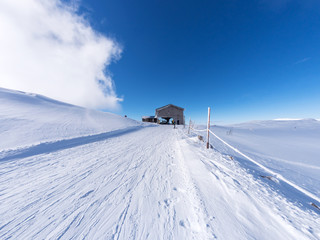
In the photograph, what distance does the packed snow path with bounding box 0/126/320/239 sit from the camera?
4.83ft

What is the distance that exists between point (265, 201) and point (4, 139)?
9.84 meters

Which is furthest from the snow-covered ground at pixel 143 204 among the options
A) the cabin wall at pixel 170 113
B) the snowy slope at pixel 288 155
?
the cabin wall at pixel 170 113

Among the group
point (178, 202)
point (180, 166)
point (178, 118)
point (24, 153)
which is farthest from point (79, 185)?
point (178, 118)

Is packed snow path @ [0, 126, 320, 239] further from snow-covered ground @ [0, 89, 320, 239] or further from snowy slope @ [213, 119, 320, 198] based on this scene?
snowy slope @ [213, 119, 320, 198]

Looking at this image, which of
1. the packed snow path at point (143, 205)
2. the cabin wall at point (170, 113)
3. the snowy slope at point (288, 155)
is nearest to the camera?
the packed snow path at point (143, 205)

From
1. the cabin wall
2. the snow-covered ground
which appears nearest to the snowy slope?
the snow-covered ground

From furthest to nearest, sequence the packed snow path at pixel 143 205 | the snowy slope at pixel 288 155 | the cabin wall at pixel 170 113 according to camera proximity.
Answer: the cabin wall at pixel 170 113
the snowy slope at pixel 288 155
the packed snow path at pixel 143 205

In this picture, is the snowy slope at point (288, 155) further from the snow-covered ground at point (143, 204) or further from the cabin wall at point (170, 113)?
the cabin wall at point (170, 113)

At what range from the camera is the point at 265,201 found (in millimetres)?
1918

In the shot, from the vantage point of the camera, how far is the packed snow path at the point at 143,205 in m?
1.47

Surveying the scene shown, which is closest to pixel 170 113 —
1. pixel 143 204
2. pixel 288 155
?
pixel 288 155

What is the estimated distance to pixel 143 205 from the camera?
1919mm

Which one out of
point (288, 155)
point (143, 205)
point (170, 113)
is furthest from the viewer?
point (170, 113)

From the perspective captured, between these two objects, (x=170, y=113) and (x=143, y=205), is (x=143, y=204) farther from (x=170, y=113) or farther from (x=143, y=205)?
(x=170, y=113)
